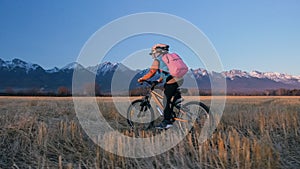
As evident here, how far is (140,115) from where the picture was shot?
837cm

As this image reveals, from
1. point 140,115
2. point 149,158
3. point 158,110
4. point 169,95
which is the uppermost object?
point 169,95

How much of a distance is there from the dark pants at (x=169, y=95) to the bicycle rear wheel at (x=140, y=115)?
28.9 inches

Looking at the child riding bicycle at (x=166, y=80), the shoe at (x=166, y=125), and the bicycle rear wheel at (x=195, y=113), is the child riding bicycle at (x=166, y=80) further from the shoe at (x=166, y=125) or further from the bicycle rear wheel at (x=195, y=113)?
the bicycle rear wheel at (x=195, y=113)

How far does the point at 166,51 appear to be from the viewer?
7.21 metres

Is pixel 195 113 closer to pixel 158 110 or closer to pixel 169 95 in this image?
pixel 169 95

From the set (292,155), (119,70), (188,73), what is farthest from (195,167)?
(119,70)

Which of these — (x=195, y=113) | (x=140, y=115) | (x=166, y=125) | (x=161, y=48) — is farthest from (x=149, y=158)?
(x=140, y=115)

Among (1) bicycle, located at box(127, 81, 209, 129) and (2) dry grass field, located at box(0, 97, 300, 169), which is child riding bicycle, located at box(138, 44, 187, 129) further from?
(2) dry grass field, located at box(0, 97, 300, 169)

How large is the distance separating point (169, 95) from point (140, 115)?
1306 mm

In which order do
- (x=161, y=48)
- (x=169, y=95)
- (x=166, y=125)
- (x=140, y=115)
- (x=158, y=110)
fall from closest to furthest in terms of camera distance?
(x=161, y=48)
(x=166, y=125)
(x=169, y=95)
(x=158, y=110)
(x=140, y=115)

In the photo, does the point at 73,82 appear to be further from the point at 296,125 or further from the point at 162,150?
the point at 296,125

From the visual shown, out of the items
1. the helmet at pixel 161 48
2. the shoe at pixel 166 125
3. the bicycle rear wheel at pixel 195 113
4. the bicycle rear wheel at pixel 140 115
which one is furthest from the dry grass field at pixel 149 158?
the helmet at pixel 161 48

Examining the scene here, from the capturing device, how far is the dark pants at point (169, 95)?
291 inches

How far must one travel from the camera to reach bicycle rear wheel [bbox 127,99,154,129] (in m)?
8.17
